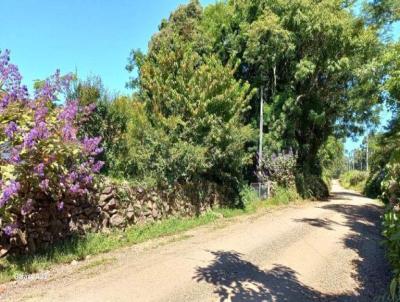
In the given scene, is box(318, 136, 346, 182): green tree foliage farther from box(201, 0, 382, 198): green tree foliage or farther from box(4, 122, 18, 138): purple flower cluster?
box(4, 122, 18, 138): purple flower cluster

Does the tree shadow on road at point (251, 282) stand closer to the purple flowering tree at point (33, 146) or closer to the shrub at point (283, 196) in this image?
the purple flowering tree at point (33, 146)

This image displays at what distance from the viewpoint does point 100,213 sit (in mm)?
11211

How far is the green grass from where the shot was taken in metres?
8.27

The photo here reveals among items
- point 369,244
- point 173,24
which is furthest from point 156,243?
point 173,24

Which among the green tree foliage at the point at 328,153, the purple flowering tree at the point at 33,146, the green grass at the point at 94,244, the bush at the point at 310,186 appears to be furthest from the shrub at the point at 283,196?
the purple flowering tree at the point at 33,146

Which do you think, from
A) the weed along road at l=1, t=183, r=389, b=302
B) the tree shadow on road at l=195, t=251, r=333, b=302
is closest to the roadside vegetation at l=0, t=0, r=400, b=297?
the weed along road at l=1, t=183, r=389, b=302

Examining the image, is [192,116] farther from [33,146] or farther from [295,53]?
[295,53]

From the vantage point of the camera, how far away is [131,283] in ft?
25.0

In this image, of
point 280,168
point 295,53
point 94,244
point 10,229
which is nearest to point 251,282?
point 94,244

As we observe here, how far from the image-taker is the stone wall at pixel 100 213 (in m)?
9.06

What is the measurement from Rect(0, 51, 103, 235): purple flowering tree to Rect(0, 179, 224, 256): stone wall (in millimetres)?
479

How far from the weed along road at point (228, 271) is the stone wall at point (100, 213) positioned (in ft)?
3.57

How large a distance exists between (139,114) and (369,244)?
357 inches

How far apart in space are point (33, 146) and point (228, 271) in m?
4.55
